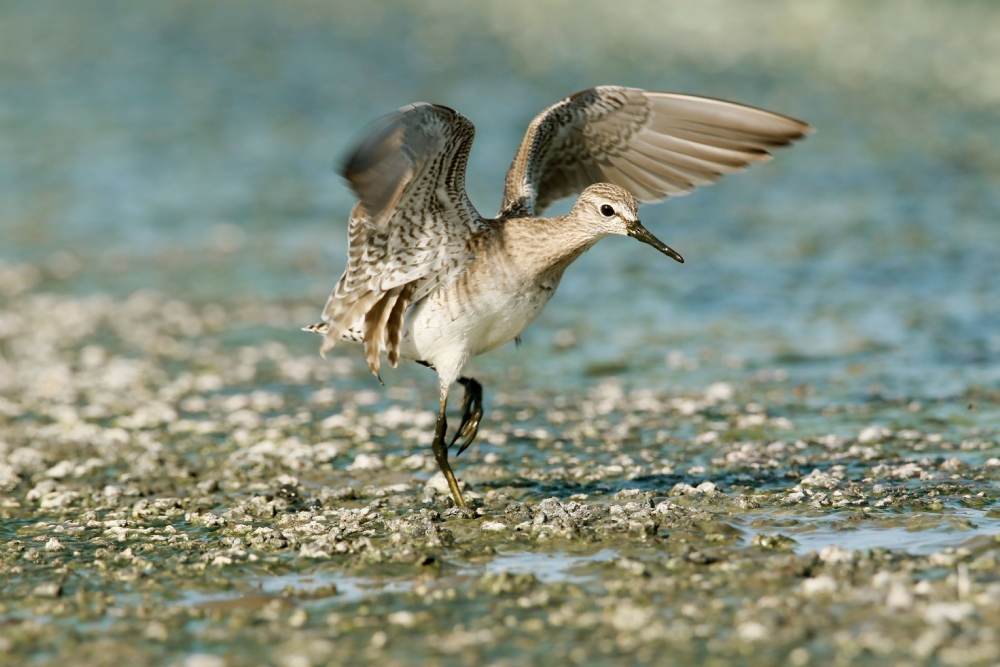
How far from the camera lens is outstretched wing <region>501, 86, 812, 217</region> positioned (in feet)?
25.7

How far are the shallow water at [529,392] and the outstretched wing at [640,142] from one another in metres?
1.98

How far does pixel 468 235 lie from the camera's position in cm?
734

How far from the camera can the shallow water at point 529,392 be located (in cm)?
530

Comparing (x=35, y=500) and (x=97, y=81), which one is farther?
(x=97, y=81)

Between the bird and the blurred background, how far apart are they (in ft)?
9.47

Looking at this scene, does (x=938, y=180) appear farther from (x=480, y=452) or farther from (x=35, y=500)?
(x=35, y=500)

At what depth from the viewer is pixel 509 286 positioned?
23.8 ft

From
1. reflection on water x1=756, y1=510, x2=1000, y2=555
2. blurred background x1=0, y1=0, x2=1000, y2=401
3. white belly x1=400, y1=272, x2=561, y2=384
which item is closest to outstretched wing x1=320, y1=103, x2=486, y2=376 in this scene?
white belly x1=400, y1=272, x2=561, y2=384

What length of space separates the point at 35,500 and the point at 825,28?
19876 mm

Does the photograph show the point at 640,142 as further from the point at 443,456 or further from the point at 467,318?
the point at 443,456

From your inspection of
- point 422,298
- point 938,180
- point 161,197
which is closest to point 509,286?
point 422,298

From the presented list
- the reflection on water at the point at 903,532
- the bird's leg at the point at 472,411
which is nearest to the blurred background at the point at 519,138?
the bird's leg at the point at 472,411

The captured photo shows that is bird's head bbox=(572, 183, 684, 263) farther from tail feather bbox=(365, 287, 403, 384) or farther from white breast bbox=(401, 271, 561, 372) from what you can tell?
tail feather bbox=(365, 287, 403, 384)

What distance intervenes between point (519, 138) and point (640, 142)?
433 inches
